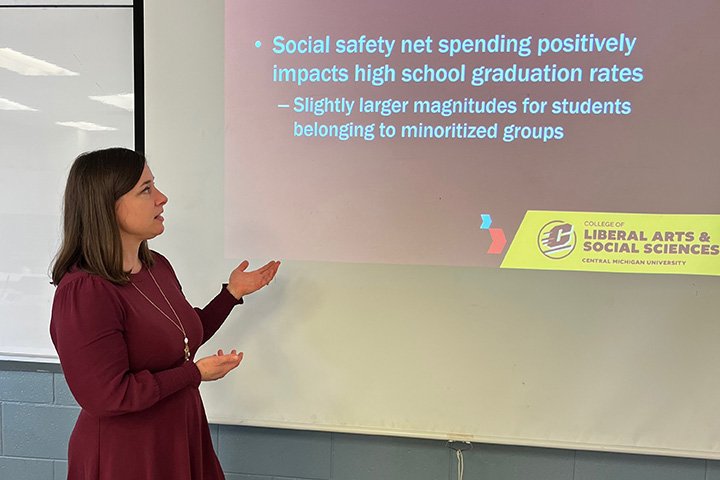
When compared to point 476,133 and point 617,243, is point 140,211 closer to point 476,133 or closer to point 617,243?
point 476,133

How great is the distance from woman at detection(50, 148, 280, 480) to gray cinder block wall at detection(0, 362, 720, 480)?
54 centimetres

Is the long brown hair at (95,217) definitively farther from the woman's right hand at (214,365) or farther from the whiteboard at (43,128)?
the whiteboard at (43,128)

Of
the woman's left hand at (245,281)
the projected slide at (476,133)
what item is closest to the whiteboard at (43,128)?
the projected slide at (476,133)

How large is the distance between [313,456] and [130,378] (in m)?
0.92

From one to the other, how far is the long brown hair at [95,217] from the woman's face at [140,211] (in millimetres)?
20

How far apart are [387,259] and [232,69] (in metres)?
0.80

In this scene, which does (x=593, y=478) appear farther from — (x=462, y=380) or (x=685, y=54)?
(x=685, y=54)

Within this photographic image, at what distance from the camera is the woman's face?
130 centimetres

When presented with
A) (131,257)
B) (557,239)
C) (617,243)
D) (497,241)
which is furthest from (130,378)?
(617,243)

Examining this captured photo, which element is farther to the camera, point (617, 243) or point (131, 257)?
point (617, 243)

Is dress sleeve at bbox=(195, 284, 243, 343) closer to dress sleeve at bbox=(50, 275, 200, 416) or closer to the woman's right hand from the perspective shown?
the woman's right hand

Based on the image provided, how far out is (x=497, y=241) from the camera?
174 centimetres

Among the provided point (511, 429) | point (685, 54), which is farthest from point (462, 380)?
point (685, 54)

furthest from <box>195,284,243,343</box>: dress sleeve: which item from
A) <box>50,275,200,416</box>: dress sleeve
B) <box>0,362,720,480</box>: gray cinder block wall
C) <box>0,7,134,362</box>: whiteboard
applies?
<box>0,7,134,362</box>: whiteboard
